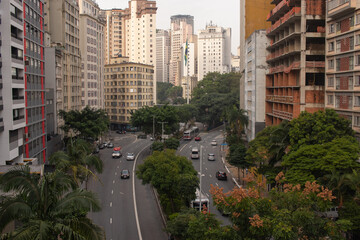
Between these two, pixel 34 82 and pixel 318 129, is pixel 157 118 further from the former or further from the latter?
pixel 318 129

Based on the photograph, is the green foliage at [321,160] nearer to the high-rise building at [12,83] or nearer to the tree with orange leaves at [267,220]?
the tree with orange leaves at [267,220]

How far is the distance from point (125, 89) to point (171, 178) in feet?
280

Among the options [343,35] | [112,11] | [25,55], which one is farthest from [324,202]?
[112,11]

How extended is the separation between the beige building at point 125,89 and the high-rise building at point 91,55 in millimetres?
8792

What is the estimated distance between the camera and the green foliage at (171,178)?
34031 millimetres

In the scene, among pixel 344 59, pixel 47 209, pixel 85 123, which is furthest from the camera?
pixel 85 123

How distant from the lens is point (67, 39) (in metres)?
80.6

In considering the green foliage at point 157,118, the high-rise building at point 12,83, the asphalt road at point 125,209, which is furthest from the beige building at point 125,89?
the high-rise building at point 12,83

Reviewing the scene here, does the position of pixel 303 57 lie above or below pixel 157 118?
above

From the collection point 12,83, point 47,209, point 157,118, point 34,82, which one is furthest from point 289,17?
point 47,209

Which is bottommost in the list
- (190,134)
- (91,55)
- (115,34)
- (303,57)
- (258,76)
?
(190,134)

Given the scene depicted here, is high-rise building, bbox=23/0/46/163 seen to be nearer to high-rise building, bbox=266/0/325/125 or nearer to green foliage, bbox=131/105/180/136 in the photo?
green foliage, bbox=131/105/180/136

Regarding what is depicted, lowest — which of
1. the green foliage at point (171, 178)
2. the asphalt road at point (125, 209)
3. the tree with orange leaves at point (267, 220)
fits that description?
the asphalt road at point (125, 209)

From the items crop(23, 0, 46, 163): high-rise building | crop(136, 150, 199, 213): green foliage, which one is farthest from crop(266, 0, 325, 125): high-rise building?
crop(23, 0, 46, 163): high-rise building
